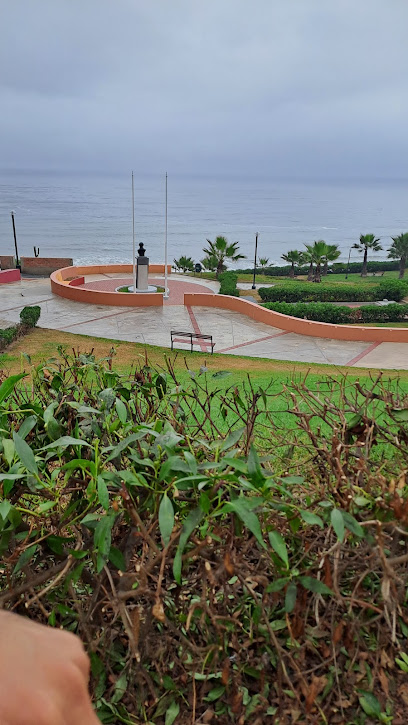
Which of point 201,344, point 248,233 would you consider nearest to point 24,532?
point 201,344

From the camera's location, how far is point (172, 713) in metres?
1.66

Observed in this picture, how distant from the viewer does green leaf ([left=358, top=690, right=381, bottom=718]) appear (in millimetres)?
1639

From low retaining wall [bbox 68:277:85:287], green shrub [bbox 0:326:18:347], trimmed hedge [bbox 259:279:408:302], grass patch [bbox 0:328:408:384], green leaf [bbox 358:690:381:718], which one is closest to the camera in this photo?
green leaf [bbox 358:690:381:718]

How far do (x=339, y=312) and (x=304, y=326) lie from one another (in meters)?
4.02

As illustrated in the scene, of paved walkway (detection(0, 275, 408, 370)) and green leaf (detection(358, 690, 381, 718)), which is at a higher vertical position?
green leaf (detection(358, 690, 381, 718))

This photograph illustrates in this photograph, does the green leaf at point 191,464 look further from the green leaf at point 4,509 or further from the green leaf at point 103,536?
the green leaf at point 4,509

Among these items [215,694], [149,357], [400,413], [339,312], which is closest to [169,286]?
[339,312]

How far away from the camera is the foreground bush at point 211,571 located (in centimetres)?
144

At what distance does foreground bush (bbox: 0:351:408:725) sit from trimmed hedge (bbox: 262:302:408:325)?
19.2 meters

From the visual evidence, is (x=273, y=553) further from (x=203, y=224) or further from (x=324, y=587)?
(x=203, y=224)

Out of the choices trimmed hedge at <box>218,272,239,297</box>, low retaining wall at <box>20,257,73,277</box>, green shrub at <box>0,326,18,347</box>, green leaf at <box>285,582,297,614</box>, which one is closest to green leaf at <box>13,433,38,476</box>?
green leaf at <box>285,582,297,614</box>

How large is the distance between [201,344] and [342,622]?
14.1 meters

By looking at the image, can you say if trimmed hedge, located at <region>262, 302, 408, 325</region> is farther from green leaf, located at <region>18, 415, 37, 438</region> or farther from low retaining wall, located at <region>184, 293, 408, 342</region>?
green leaf, located at <region>18, 415, 37, 438</region>

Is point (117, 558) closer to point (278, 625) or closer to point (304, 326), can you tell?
point (278, 625)
